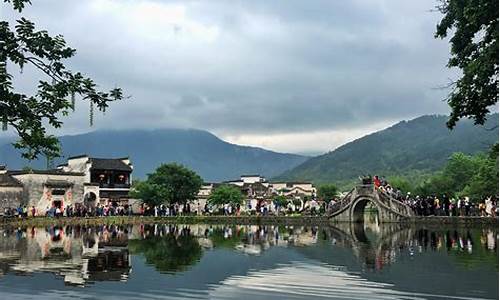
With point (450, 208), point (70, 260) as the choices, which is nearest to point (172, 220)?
point (450, 208)

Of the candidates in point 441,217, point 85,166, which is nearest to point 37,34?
point 441,217

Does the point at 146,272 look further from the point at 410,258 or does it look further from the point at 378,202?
the point at 378,202

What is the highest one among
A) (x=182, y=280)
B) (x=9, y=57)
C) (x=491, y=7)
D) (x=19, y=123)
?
(x=491, y=7)

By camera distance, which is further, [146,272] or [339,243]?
[339,243]

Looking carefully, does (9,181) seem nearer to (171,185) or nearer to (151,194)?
(151,194)

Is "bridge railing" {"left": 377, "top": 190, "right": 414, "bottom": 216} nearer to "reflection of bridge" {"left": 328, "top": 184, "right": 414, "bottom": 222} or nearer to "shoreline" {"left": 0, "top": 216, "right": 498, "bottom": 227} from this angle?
"reflection of bridge" {"left": 328, "top": 184, "right": 414, "bottom": 222}

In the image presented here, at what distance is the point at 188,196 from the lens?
222ft

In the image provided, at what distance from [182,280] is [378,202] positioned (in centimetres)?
3407

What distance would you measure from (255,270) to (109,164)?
57.0 meters

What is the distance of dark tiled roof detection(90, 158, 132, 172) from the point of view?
71938 millimetres

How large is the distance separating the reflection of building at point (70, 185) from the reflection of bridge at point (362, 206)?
28.1m

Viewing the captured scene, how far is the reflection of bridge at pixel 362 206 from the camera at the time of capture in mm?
45500

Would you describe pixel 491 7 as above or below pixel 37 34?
above

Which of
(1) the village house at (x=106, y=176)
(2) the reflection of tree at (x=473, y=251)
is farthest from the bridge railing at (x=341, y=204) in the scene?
(1) the village house at (x=106, y=176)
